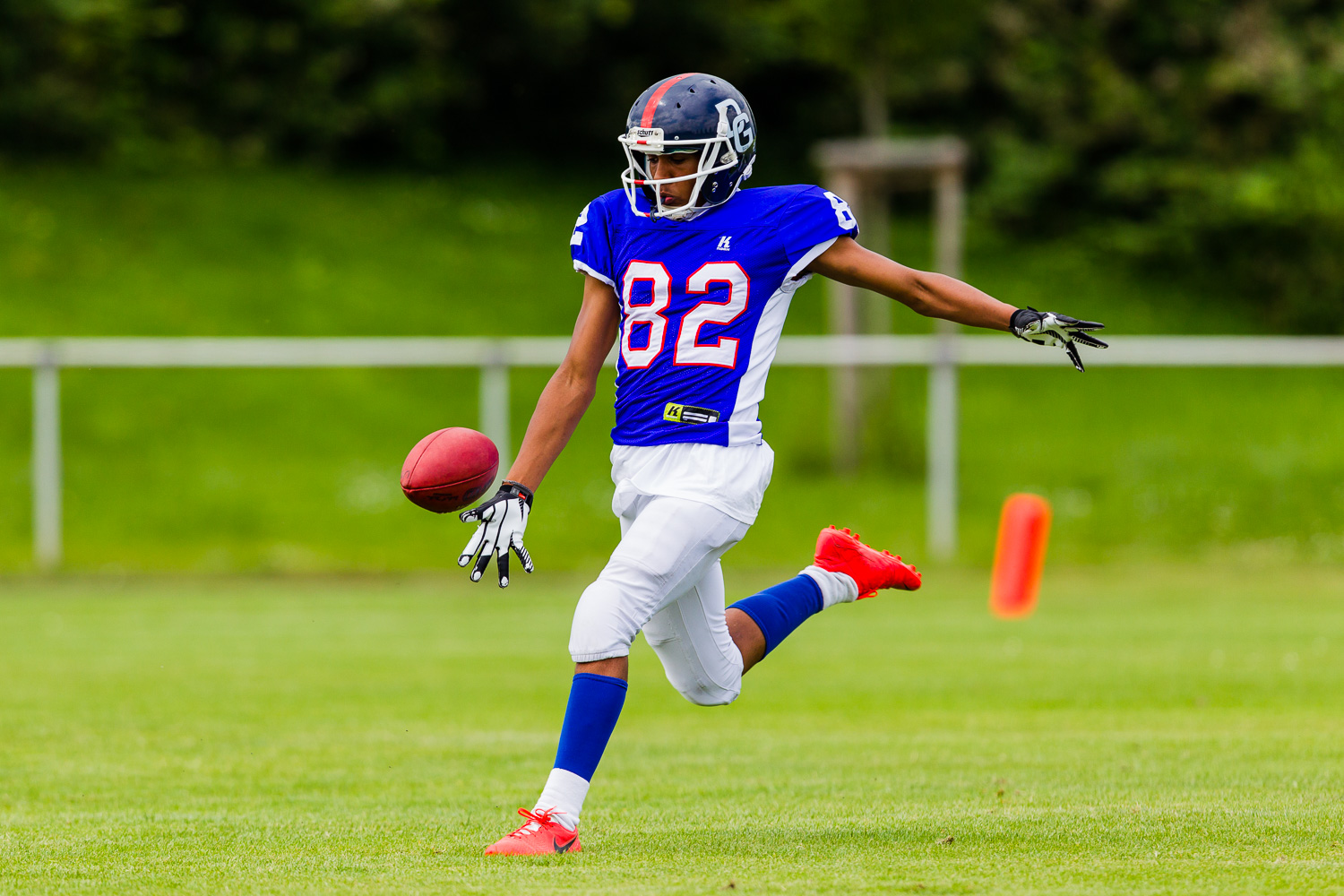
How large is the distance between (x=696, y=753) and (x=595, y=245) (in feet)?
8.15

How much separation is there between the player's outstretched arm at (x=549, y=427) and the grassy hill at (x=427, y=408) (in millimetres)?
9602

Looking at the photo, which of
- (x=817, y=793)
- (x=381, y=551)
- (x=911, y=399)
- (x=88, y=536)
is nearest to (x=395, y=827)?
(x=817, y=793)

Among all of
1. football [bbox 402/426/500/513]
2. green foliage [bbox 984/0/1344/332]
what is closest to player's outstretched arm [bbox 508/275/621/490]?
football [bbox 402/426/500/513]

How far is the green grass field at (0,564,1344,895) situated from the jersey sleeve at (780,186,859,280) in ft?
5.20

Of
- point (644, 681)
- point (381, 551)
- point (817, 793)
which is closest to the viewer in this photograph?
point (817, 793)

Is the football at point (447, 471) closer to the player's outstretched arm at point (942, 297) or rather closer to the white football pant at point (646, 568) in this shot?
the white football pant at point (646, 568)

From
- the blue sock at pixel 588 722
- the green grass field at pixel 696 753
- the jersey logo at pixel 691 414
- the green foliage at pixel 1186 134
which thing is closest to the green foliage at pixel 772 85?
the green foliage at pixel 1186 134

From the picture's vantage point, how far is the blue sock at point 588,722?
476 centimetres

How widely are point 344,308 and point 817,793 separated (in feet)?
50.5

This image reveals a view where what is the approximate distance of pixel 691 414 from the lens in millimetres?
4965

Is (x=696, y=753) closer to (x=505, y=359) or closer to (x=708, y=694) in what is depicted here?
(x=708, y=694)

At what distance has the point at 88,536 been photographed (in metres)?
15.4

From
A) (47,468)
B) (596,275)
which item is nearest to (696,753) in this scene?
(596,275)

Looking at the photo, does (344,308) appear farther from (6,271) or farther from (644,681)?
(644,681)
